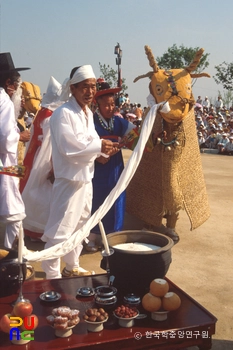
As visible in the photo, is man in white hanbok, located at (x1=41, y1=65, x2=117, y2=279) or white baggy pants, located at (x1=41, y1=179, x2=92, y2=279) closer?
man in white hanbok, located at (x1=41, y1=65, x2=117, y2=279)

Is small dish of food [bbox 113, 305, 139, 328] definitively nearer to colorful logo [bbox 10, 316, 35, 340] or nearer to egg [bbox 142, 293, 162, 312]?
egg [bbox 142, 293, 162, 312]

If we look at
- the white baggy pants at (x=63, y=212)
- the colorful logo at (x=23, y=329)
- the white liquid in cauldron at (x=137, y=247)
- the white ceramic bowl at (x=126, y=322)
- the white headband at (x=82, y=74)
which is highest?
the white headband at (x=82, y=74)

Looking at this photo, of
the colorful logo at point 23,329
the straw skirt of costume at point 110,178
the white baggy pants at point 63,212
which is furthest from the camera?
the straw skirt of costume at point 110,178

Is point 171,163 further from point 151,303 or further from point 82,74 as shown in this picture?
point 151,303

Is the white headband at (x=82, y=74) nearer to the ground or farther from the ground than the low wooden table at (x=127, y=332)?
farther from the ground

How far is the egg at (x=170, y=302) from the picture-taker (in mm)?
2552

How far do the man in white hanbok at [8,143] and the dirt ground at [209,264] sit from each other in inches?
27.8

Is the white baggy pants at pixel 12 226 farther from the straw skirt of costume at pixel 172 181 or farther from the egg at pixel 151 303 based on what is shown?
the straw skirt of costume at pixel 172 181

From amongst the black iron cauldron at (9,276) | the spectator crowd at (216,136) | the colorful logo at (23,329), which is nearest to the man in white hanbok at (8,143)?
the black iron cauldron at (9,276)

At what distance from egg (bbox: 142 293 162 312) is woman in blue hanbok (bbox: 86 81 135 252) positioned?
6.33 ft

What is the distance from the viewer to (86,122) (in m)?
3.56

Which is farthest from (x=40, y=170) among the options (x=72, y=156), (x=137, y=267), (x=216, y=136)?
(x=216, y=136)

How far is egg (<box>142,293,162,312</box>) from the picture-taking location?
Answer: 2535 millimetres

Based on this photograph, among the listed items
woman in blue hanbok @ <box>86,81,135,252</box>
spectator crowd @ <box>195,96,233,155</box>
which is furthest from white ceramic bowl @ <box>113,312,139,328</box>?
spectator crowd @ <box>195,96,233,155</box>
